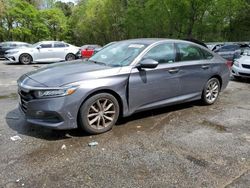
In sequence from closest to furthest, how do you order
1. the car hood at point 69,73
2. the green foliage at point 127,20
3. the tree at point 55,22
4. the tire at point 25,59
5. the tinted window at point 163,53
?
the car hood at point 69,73
the tinted window at point 163,53
the tire at point 25,59
the green foliage at point 127,20
the tree at point 55,22

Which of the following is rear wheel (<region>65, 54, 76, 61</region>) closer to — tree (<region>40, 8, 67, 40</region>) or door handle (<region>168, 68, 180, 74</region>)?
door handle (<region>168, 68, 180, 74</region>)

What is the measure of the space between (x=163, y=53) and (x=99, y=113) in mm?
1710

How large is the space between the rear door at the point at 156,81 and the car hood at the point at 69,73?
1.42 feet

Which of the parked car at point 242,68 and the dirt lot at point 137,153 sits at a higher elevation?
the parked car at point 242,68

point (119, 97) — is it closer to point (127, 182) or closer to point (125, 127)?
point (125, 127)

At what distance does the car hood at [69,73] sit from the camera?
407cm

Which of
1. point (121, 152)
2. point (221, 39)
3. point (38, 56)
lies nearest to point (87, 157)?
point (121, 152)

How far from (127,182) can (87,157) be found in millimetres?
766

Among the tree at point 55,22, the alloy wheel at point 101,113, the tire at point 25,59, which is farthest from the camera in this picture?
the tree at point 55,22

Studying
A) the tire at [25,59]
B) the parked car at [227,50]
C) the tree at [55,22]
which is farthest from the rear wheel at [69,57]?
the tree at [55,22]

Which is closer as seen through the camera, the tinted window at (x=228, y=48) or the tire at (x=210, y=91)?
the tire at (x=210, y=91)

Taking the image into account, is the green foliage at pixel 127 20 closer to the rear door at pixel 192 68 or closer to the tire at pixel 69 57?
the tire at pixel 69 57

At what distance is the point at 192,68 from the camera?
18.1 feet

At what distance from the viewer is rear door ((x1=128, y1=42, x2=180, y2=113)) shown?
4641 mm
